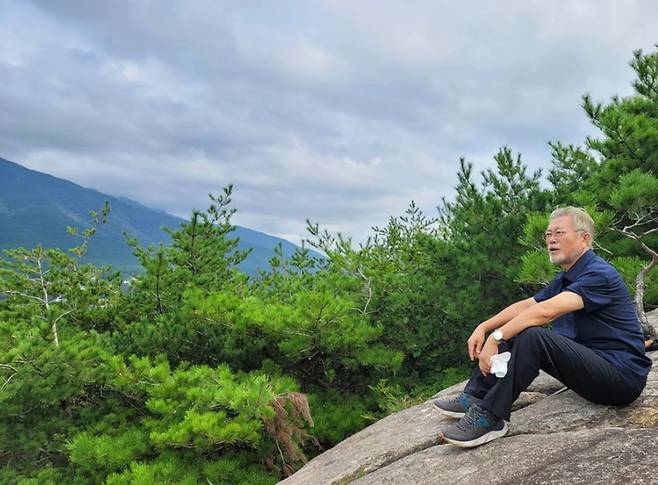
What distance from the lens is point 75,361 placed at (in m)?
6.38

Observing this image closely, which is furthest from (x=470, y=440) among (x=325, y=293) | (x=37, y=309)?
(x=37, y=309)

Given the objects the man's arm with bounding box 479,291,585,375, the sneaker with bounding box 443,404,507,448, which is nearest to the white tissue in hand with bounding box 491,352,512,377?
the man's arm with bounding box 479,291,585,375

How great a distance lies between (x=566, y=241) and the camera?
318 cm

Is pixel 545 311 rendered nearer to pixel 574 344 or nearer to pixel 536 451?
pixel 574 344

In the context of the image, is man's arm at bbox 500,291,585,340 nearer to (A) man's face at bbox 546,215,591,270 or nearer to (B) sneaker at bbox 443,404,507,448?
(A) man's face at bbox 546,215,591,270

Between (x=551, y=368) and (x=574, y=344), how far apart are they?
9.0 inches

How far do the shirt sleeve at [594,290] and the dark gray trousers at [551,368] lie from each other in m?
0.29

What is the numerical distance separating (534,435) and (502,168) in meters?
5.83

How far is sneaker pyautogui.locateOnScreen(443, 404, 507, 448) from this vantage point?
304 centimetres

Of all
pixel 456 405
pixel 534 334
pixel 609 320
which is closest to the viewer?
pixel 534 334

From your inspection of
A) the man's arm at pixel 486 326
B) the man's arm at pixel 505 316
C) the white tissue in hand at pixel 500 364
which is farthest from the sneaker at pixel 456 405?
the white tissue in hand at pixel 500 364

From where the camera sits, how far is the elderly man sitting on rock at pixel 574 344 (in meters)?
2.87

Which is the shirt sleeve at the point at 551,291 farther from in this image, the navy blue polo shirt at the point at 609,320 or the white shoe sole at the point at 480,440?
the white shoe sole at the point at 480,440

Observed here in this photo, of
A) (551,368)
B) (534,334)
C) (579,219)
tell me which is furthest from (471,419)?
(579,219)
